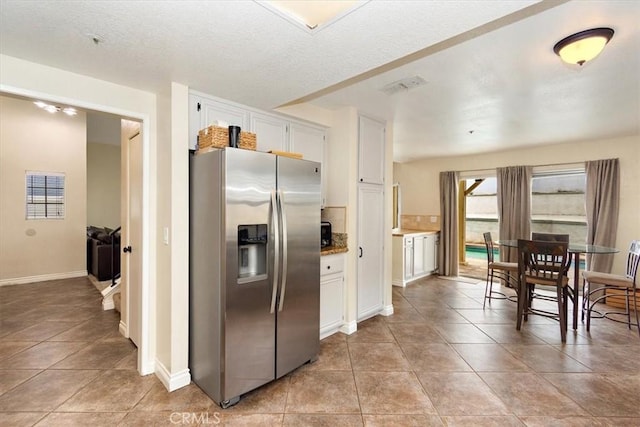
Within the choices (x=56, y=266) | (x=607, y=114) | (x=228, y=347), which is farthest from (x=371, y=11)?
(x=56, y=266)

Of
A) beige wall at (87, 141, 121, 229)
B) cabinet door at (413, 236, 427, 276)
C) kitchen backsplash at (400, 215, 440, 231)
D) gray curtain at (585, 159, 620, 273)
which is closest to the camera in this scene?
gray curtain at (585, 159, 620, 273)

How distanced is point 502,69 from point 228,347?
3.00 m

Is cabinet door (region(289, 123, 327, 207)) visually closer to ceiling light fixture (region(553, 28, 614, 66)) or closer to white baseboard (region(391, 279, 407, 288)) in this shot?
ceiling light fixture (region(553, 28, 614, 66))

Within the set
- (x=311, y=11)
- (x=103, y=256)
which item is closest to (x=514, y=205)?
(x=311, y=11)

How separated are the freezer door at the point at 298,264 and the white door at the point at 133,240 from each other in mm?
1262

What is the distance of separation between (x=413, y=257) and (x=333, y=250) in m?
3.08

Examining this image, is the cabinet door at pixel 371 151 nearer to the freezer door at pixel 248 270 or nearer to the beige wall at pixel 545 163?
the freezer door at pixel 248 270

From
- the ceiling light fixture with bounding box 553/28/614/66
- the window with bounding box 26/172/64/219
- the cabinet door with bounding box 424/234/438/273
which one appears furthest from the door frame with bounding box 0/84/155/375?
the cabinet door with bounding box 424/234/438/273

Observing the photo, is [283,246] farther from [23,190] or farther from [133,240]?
[23,190]

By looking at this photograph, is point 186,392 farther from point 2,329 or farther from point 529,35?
point 529,35

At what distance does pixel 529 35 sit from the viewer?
192 centimetres

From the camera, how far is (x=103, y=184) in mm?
7406

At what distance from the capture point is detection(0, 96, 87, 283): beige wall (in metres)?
5.25

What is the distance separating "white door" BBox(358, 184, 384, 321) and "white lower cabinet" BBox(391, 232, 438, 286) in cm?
172
